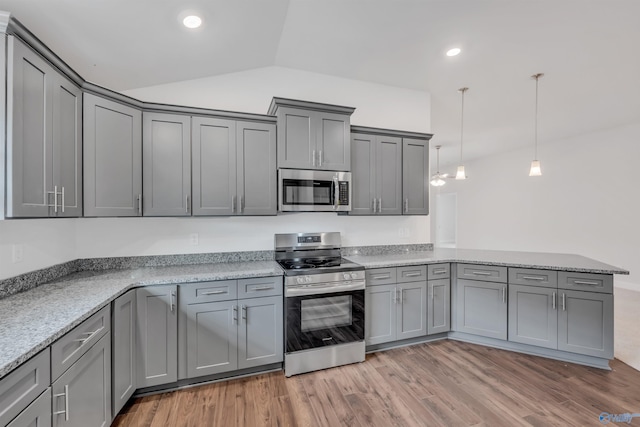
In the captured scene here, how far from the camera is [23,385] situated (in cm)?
107

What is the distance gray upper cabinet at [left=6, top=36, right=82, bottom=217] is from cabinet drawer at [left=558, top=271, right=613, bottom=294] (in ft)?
13.5

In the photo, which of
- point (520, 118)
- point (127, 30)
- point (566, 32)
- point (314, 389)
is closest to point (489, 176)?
point (520, 118)

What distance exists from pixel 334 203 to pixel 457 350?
2025 mm

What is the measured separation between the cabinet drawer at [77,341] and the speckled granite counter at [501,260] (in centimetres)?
207

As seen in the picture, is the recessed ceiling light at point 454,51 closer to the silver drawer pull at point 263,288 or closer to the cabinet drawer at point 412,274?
the cabinet drawer at point 412,274

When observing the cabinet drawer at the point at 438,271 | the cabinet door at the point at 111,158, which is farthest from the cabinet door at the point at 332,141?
the cabinet door at the point at 111,158

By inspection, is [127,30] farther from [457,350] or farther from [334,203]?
[457,350]

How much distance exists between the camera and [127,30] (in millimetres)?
2020

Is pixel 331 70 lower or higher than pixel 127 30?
higher

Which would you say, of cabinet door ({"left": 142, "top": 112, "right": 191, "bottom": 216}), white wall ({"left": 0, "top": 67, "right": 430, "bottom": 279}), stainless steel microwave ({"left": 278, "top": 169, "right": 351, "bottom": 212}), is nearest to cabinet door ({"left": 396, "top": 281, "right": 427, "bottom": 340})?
white wall ({"left": 0, "top": 67, "right": 430, "bottom": 279})

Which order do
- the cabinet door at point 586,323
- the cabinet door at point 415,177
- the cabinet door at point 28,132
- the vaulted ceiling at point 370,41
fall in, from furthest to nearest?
the cabinet door at point 415,177, the cabinet door at point 586,323, the vaulted ceiling at point 370,41, the cabinet door at point 28,132

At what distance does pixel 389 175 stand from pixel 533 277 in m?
1.77

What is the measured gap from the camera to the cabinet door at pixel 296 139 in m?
2.74

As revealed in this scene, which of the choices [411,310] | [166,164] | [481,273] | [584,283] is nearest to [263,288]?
[166,164]
